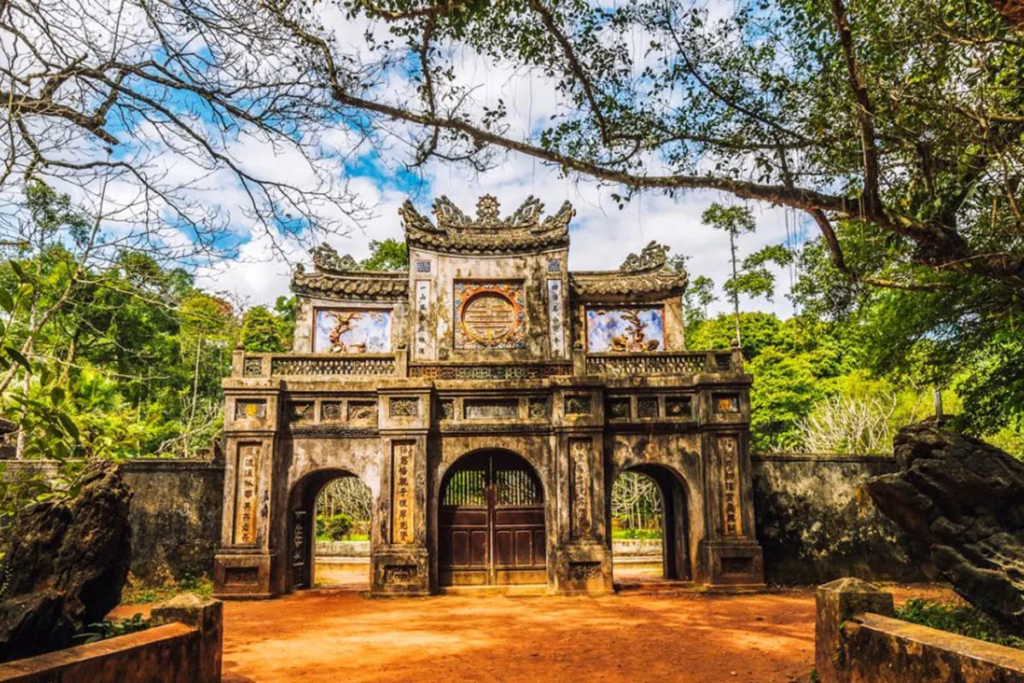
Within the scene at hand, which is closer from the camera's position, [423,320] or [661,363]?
[661,363]

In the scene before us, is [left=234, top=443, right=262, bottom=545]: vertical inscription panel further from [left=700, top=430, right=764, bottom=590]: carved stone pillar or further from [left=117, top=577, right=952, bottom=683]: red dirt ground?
[left=700, top=430, right=764, bottom=590]: carved stone pillar

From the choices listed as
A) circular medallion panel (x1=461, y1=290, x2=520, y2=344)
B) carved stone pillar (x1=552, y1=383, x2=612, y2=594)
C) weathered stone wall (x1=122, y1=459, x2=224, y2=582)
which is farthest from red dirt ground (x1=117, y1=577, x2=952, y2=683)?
circular medallion panel (x1=461, y1=290, x2=520, y2=344)

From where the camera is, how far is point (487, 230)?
14.7 meters

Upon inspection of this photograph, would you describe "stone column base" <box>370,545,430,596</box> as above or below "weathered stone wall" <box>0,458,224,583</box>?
below

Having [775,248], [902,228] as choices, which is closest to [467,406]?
[902,228]

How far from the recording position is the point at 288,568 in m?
12.6

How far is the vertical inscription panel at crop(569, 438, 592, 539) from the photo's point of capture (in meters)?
12.2

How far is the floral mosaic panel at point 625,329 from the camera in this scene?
48.2 feet

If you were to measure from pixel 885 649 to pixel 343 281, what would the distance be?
40.8ft

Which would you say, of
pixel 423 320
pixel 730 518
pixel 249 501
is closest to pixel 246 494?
pixel 249 501

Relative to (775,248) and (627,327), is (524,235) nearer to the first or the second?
(627,327)

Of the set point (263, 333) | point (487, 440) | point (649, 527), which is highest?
point (263, 333)

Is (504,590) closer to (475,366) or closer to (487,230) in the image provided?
(475,366)

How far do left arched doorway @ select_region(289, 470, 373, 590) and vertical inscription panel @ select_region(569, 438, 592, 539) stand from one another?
13.2 feet
